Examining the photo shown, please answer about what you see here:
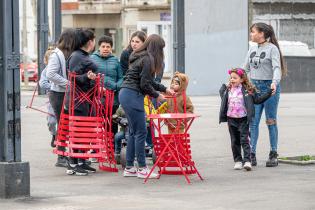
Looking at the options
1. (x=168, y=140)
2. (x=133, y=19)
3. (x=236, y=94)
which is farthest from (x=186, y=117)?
(x=133, y=19)

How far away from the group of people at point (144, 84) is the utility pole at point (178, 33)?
16.3 meters

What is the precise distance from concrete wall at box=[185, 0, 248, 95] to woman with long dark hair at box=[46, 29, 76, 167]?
21430 mm

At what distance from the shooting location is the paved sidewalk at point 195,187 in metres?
10.2

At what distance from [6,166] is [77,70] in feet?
8.60

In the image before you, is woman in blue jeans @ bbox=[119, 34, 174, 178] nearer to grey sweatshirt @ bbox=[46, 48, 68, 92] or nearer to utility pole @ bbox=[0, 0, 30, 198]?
grey sweatshirt @ bbox=[46, 48, 68, 92]

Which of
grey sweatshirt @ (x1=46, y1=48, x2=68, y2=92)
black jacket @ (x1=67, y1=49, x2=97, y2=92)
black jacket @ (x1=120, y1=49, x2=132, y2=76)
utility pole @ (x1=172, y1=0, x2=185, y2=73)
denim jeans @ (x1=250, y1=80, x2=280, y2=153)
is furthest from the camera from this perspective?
utility pole @ (x1=172, y1=0, x2=185, y2=73)

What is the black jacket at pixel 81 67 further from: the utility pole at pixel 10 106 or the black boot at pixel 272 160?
the black boot at pixel 272 160

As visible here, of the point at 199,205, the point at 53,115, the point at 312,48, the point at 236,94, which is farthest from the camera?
the point at 312,48

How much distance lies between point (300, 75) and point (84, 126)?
24.3 metres

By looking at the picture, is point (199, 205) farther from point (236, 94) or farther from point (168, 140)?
point (236, 94)

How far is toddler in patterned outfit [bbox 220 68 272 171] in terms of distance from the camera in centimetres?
1310

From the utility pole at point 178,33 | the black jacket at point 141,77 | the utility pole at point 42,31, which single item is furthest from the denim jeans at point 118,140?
the utility pole at point 42,31

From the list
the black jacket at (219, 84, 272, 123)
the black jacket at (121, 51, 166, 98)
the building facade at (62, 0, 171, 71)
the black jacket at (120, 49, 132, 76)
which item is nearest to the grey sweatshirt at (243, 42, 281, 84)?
the black jacket at (219, 84, 272, 123)

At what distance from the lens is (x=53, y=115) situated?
14383 millimetres
